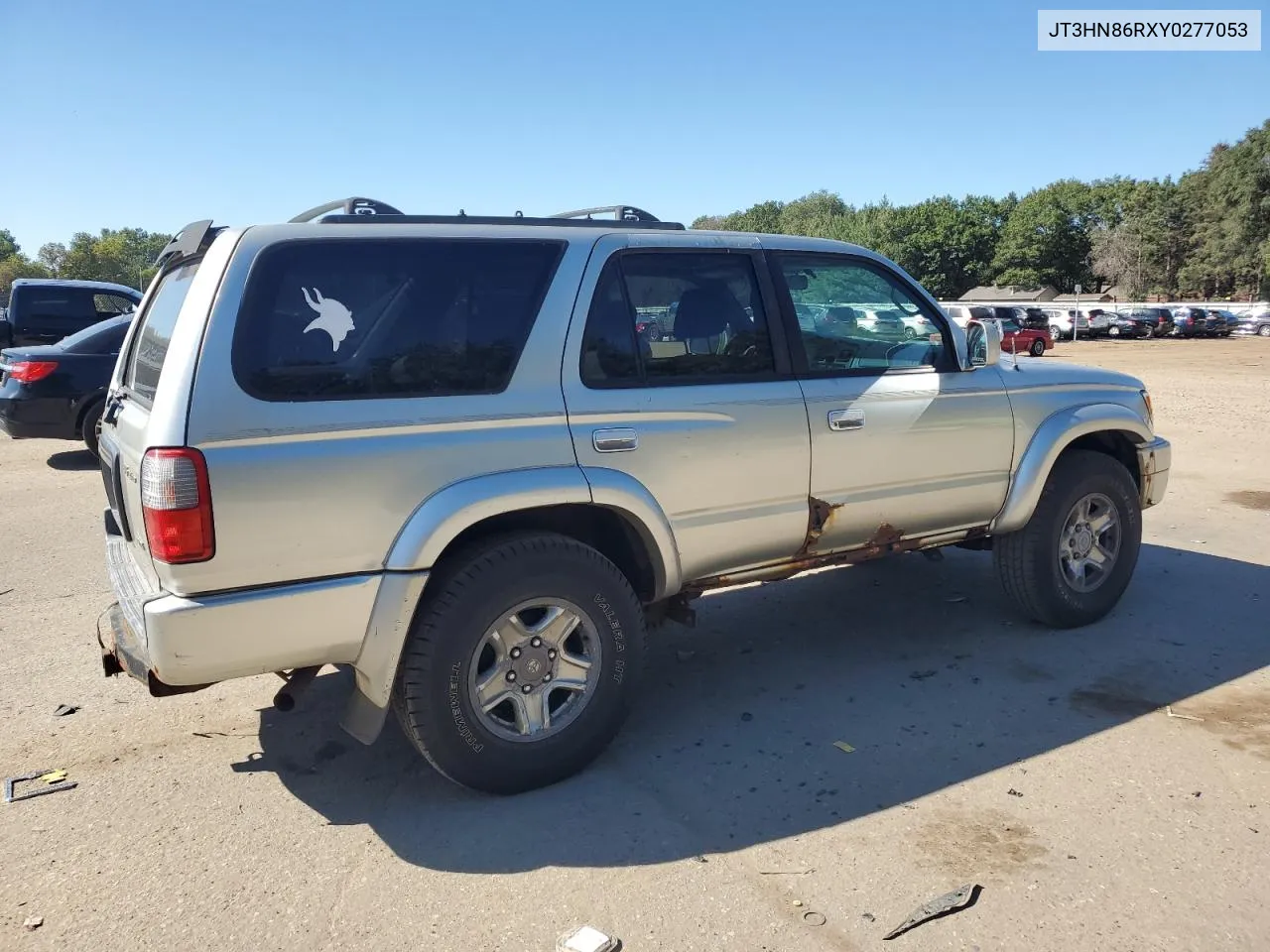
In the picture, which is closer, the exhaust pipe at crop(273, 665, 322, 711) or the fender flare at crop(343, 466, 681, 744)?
the fender flare at crop(343, 466, 681, 744)

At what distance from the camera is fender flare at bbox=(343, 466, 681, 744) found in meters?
3.08

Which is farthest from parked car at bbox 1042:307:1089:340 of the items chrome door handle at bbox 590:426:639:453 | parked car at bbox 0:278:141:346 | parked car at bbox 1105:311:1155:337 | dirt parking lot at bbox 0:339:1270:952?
chrome door handle at bbox 590:426:639:453

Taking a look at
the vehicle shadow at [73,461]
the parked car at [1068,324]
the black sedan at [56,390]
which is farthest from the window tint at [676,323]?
the parked car at [1068,324]

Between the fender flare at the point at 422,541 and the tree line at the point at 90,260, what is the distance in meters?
103

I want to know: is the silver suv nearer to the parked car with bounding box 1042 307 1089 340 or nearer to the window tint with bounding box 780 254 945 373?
the window tint with bounding box 780 254 945 373

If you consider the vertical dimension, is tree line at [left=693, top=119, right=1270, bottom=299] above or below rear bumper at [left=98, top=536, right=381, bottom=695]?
above

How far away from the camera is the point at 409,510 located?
3.11 metres

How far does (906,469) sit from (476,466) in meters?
2.05

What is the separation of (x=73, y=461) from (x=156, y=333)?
8.55 meters

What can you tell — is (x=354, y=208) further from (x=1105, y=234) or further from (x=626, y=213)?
(x=1105, y=234)

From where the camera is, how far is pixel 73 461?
10766mm

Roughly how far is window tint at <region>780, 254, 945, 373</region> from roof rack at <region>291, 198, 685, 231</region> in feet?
2.09

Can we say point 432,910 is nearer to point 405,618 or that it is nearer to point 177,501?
point 405,618

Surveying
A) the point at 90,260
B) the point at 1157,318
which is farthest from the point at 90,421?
the point at 90,260
